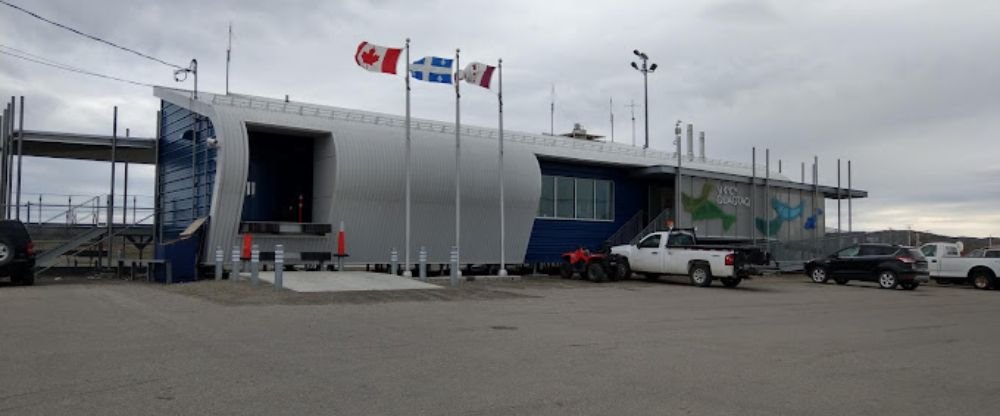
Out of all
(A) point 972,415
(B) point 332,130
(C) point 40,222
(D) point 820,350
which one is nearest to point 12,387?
(A) point 972,415

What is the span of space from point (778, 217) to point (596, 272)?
16.7m

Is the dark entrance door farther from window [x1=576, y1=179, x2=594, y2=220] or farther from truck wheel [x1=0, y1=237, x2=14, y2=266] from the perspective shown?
truck wheel [x1=0, y1=237, x2=14, y2=266]

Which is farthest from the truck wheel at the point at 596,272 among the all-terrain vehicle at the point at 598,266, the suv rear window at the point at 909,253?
the suv rear window at the point at 909,253

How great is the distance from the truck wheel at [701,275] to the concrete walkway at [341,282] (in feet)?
31.1

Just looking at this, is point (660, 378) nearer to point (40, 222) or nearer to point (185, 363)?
point (185, 363)

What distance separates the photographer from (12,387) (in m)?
7.25

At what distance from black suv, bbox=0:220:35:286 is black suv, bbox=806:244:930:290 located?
2633 cm

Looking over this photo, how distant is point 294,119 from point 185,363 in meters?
16.5

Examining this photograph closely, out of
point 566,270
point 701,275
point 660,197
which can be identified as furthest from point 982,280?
A: point 566,270

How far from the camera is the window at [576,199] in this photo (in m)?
31.2

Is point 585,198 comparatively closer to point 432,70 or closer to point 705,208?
point 705,208

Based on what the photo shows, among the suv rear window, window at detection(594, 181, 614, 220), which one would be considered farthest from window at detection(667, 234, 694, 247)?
the suv rear window

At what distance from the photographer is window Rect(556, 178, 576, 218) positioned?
3156 centimetres

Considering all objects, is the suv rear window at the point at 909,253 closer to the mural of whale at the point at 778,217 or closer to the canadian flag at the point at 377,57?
the mural of whale at the point at 778,217
